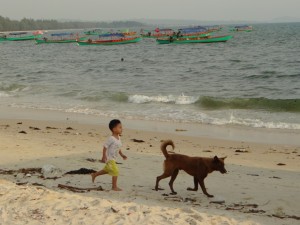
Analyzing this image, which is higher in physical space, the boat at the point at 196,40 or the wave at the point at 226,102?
the boat at the point at 196,40

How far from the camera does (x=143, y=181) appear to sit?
24.8 ft

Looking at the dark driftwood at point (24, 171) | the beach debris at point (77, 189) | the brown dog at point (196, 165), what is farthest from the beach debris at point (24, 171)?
the brown dog at point (196, 165)

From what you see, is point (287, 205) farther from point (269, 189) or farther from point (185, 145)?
point (185, 145)

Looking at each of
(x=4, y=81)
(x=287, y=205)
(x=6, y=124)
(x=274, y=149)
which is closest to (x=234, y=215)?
(x=287, y=205)

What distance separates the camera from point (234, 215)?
227 inches

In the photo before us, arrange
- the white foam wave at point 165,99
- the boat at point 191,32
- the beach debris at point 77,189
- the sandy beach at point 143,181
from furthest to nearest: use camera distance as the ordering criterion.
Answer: the boat at point 191,32 < the white foam wave at point 165,99 < the beach debris at point 77,189 < the sandy beach at point 143,181

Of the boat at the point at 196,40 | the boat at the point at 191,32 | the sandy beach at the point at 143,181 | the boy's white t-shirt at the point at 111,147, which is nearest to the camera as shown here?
the sandy beach at the point at 143,181

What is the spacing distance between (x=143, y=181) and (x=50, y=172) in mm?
1592

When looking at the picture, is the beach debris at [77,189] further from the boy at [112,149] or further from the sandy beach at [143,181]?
the boy at [112,149]

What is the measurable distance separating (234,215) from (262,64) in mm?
31176

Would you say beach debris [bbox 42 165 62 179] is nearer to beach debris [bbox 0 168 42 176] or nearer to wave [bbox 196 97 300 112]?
beach debris [bbox 0 168 42 176]

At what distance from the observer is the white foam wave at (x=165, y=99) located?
782 inches

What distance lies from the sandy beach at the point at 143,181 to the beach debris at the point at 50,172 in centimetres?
2

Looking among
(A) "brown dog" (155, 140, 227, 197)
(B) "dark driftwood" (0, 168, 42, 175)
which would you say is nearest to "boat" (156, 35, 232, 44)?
(B) "dark driftwood" (0, 168, 42, 175)
